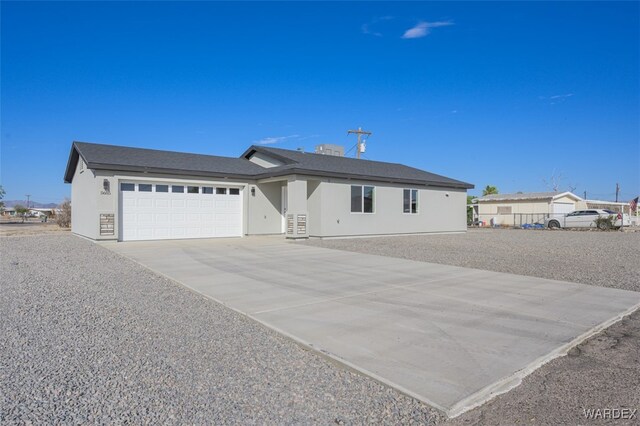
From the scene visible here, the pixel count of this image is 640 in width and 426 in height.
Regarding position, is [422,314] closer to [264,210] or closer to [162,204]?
[162,204]

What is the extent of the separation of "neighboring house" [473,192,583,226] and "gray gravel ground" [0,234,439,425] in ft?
111

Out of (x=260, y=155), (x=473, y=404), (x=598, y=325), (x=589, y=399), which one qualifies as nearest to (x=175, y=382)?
(x=473, y=404)

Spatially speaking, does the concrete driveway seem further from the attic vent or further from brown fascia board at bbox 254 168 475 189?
the attic vent

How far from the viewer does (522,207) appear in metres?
36.8

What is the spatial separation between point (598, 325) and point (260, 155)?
57.6 ft

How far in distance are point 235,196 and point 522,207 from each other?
2883 centimetres

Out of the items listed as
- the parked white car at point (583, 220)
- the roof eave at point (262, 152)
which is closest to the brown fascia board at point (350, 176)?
the roof eave at point (262, 152)

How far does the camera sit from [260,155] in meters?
20.8

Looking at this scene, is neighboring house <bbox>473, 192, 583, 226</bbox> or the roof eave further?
neighboring house <bbox>473, 192, 583, 226</bbox>

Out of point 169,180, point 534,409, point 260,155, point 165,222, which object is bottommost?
point 534,409

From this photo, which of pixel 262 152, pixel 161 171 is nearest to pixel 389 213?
pixel 262 152

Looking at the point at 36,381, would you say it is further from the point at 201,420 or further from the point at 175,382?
the point at 201,420

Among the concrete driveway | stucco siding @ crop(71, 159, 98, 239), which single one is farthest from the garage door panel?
the concrete driveway

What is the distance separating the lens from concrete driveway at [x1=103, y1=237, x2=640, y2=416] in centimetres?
368
